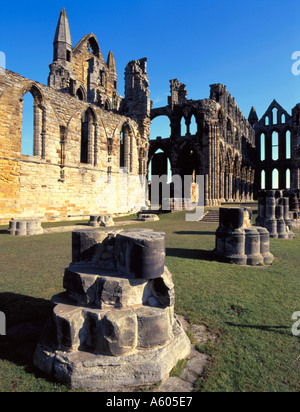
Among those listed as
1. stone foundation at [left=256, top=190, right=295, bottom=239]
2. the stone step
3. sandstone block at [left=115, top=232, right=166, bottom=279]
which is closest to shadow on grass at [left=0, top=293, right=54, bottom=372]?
sandstone block at [left=115, top=232, right=166, bottom=279]

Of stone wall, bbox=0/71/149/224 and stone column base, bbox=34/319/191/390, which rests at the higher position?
stone wall, bbox=0/71/149/224

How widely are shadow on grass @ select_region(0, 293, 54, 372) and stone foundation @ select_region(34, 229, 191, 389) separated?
21cm

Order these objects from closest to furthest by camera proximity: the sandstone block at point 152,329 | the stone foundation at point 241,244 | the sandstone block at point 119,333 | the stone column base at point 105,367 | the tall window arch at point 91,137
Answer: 1. the stone column base at point 105,367
2. the sandstone block at point 119,333
3. the sandstone block at point 152,329
4. the stone foundation at point 241,244
5. the tall window arch at point 91,137

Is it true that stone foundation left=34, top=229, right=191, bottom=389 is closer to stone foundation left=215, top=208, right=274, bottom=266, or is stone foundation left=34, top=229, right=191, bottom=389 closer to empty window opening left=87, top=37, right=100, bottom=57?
stone foundation left=215, top=208, right=274, bottom=266

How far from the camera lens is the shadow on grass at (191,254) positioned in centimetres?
614

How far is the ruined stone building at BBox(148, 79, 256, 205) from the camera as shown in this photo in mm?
24609

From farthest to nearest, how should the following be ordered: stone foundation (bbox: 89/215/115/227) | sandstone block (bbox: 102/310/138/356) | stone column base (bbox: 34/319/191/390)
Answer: stone foundation (bbox: 89/215/115/227)
sandstone block (bbox: 102/310/138/356)
stone column base (bbox: 34/319/191/390)

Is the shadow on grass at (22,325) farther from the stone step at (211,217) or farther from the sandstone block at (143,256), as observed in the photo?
the stone step at (211,217)

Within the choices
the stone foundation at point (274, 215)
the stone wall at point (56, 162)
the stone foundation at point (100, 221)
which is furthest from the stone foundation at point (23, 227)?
the stone foundation at point (274, 215)

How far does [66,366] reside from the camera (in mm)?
2080

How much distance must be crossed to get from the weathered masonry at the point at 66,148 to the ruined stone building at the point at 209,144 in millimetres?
6204
